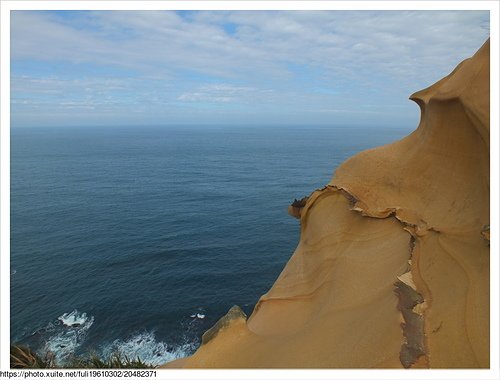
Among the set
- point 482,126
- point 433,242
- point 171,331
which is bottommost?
point 171,331

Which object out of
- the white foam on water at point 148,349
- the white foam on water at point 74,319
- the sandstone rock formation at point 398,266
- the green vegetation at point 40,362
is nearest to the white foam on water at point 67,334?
the white foam on water at point 74,319

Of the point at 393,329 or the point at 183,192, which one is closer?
the point at 393,329

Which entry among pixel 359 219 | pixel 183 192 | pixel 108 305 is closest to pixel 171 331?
pixel 108 305

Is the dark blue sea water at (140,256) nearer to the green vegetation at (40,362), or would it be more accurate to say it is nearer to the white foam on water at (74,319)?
the white foam on water at (74,319)

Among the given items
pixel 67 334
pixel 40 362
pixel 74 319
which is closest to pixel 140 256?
pixel 74 319

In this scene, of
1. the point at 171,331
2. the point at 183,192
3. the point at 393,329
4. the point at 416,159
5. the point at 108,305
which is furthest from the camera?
the point at 183,192

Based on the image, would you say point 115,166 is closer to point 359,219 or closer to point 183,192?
point 183,192

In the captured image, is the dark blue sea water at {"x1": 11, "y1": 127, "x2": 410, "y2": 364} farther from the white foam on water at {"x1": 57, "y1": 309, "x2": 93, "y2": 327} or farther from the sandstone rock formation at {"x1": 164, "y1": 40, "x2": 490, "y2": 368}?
the sandstone rock formation at {"x1": 164, "y1": 40, "x2": 490, "y2": 368}
